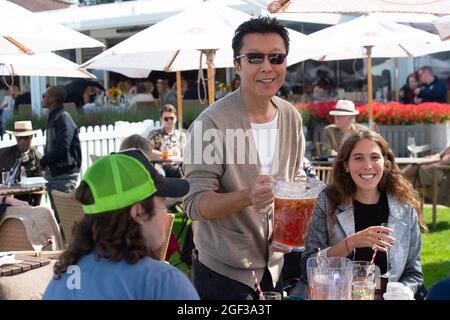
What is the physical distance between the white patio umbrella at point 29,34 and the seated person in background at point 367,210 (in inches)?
98.6

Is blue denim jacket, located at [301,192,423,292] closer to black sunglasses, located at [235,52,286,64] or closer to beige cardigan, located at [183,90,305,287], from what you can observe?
beige cardigan, located at [183,90,305,287]

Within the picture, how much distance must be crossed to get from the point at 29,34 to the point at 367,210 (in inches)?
112

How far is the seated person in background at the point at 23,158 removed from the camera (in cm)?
799

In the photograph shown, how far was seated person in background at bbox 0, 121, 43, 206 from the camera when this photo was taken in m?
7.99

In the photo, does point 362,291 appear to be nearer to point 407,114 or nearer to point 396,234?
point 396,234

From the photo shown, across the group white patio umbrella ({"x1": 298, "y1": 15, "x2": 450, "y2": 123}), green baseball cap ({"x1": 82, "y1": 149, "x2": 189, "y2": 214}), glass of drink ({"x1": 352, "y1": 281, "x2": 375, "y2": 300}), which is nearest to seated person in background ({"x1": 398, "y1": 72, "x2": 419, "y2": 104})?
white patio umbrella ({"x1": 298, "y1": 15, "x2": 450, "y2": 123})

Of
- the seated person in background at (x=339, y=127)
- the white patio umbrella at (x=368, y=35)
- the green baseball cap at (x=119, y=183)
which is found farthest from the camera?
the seated person in background at (x=339, y=127)

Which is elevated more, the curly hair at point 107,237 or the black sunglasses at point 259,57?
the black sunglasses at point 259,57

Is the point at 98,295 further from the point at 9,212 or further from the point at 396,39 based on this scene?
the point at 396,39

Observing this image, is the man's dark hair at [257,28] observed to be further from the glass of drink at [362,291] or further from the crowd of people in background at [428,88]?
the crowd of people in background at [428,88]

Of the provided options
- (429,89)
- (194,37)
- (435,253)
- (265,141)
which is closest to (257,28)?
(265,141)

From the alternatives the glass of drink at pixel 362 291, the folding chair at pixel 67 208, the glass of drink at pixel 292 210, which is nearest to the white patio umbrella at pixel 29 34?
the folding chair at pixel 67 208

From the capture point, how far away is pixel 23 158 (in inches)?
318
